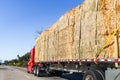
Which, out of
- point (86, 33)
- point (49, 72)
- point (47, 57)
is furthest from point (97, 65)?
point (49, 72)

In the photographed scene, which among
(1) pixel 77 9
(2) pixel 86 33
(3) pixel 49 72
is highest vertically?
(1) pixel 77 9

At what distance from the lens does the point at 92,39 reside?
12.2m

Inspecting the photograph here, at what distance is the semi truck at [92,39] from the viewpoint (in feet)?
34.5

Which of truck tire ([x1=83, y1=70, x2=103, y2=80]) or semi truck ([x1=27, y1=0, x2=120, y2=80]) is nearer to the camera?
semi truck ([x1=27, y1=0, x2=120, y2=80])

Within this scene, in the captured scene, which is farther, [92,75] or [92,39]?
[92,39]

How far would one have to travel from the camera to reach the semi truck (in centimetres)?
1051

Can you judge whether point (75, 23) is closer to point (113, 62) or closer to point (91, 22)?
point (91, 22)

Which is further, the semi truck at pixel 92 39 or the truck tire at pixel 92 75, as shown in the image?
the truck tire at pixel 92 75

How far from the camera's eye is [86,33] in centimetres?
1291

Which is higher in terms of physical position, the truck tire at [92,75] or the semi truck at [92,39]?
the semi truck at [92,39]

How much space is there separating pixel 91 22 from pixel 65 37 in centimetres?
408

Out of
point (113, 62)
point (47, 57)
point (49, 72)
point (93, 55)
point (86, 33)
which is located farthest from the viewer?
point (49, 72)

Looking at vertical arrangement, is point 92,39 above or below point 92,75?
above

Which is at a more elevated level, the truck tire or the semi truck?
the semi truck
